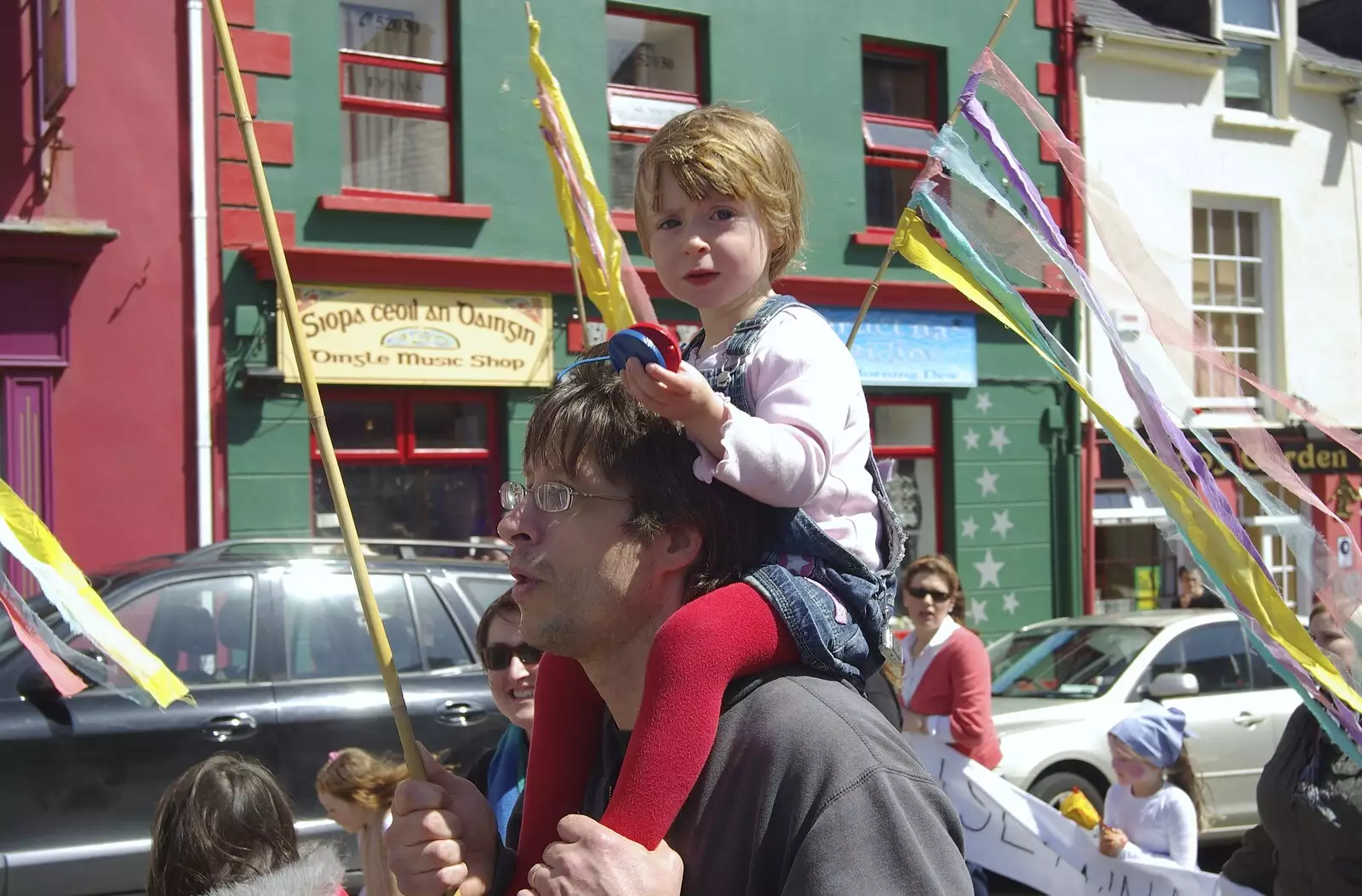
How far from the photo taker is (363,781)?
4004mm

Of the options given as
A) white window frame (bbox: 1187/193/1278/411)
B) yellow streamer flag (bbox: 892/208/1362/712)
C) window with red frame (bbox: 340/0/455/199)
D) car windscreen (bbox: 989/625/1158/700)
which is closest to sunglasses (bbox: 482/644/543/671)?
yellow streamer flag (bbox: 892/208/1362/712)

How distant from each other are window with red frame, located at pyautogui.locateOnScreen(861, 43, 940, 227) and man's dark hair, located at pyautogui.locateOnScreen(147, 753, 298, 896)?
36.2ft

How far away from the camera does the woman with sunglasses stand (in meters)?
3.32

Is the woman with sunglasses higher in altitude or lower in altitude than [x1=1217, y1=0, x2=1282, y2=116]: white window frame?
lower

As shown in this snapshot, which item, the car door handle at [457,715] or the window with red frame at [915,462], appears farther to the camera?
the window with red frame at [915,462]

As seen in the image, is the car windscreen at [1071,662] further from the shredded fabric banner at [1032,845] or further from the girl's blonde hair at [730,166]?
the girl's blonde hair at [730,166]

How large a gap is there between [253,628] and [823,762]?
4571 mm

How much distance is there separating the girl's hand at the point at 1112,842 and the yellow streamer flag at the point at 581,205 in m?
2.69

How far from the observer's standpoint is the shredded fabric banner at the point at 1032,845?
505cm

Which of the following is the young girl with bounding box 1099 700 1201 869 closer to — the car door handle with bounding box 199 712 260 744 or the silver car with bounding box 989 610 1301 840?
the silver car with bounding box 989 610 1301 840

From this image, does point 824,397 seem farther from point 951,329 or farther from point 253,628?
point 951,329

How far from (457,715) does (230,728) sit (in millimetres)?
936

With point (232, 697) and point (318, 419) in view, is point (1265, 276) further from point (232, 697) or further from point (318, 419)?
point (318, 419)

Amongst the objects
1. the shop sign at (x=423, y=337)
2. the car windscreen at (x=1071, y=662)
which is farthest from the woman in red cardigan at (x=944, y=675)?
the shop sign at (x=423, y=337)
